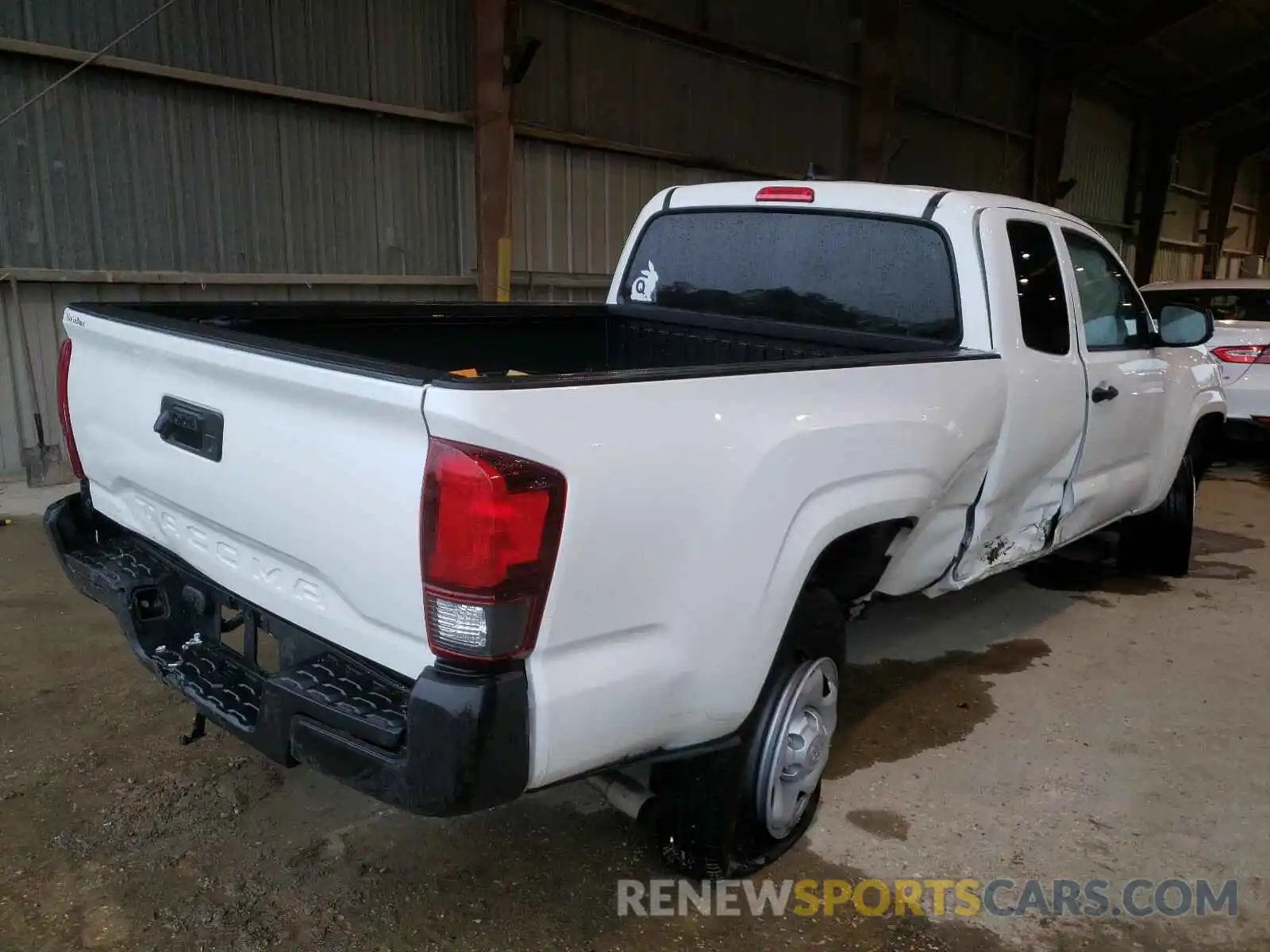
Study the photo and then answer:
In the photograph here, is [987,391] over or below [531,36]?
below

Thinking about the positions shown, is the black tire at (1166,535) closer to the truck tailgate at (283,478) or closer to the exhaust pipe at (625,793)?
the exhaust pipe at (625,793)

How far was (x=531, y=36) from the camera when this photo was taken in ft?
29.9

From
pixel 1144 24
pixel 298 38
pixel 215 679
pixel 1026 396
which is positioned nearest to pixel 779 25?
pixel 298 38

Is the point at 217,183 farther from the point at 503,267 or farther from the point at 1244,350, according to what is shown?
the point at 1244,350

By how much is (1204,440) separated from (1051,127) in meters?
14.1

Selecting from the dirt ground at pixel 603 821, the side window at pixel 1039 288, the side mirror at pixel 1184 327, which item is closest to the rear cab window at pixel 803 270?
the side window at pixel 1039 288

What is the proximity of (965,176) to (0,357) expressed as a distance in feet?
46.8

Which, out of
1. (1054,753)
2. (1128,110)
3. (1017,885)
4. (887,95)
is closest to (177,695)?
(1017,885)

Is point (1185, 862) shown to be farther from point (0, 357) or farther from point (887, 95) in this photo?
point (887, 95)

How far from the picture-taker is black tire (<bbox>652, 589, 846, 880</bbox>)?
8.32ft

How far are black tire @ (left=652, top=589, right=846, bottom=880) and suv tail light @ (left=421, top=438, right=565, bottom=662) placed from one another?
85cm

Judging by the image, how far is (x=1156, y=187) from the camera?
68.0 feet

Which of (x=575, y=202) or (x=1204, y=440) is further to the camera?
(x=575, y=202)

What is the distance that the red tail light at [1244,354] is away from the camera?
8.09 meters
